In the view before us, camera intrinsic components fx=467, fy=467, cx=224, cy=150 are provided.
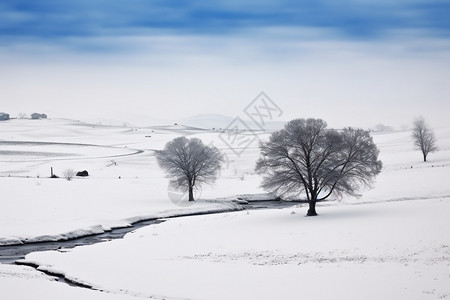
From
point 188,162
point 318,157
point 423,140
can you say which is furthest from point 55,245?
point 423,140

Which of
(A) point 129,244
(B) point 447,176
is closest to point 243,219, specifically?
(A) point 129,244

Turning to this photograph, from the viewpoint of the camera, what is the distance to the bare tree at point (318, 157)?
133 ft

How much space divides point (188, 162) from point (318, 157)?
2493 cm

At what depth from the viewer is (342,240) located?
29969 mm

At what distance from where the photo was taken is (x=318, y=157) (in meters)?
41.1

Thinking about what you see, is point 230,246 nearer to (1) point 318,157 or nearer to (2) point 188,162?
(1) point 318,157

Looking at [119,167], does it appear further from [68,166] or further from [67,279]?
[67,279]

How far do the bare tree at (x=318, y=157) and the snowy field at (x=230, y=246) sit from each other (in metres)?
3.07

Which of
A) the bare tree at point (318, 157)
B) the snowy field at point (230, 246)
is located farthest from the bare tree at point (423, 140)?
the bare tree at point (318, 157)

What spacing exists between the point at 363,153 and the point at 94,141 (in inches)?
5463

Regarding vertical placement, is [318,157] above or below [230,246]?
above

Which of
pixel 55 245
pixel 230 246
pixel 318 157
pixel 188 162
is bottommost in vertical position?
pixel 55 245

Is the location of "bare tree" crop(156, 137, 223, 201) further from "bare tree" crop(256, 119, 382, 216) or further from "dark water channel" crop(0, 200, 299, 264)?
"bare tree" crop(256, 119, 382, 216)

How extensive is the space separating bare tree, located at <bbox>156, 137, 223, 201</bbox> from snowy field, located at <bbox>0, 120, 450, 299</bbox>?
3644 mm
